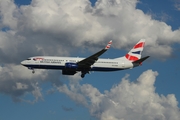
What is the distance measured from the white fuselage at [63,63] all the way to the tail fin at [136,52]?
9555 mm

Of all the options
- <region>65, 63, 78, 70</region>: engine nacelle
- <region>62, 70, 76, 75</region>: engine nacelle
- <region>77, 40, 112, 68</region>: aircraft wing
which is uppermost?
<region>77, 40, 112, 68</region>: aircraft wing

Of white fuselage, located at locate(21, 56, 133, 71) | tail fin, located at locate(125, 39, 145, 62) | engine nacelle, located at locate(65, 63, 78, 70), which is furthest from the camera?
tail fin, located at locate(125, 39, 145, 62)

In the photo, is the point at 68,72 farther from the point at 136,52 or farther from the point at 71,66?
the point at 136,52

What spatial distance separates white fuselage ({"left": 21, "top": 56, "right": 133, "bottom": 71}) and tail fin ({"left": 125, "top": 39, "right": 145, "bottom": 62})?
955cm

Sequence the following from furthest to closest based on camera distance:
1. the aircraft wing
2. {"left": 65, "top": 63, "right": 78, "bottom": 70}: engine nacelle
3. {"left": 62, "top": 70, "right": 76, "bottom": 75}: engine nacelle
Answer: {"left": 62, "top": 70, "right": 76, "bottom": 75}: engine nacelle < {"left": 65, "top": 63, "right": 78, "bottom": 70}: engine nacelle < the aircraft wing

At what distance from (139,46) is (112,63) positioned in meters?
21.7

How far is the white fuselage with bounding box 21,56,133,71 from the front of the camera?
118 metres

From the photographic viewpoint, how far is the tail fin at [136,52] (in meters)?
135

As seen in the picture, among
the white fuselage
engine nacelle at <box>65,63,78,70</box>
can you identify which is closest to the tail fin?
the white fuselage

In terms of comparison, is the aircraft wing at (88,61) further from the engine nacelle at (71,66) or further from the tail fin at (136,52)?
the tail fin at (136,52)

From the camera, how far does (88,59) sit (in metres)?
116

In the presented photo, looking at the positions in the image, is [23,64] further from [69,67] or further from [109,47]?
[109,47]

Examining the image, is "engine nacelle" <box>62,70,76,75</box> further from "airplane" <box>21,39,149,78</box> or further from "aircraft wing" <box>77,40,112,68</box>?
"aircraft wing" <box>77,40,112,68</box>

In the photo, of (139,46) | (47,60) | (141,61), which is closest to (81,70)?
Answer: (47,60)
